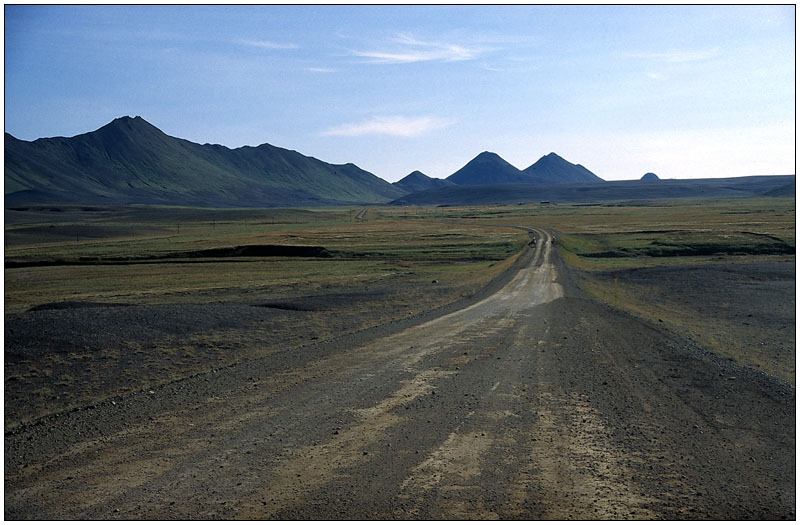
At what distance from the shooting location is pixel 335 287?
37156 millimetres

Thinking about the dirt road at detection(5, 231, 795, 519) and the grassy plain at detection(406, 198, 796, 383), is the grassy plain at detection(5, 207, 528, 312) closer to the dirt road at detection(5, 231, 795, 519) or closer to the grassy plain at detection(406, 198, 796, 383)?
the grassy plain at detection(406, 198, 796, 383)

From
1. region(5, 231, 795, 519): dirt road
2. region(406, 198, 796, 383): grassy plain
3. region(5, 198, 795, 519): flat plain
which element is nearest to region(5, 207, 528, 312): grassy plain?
region(5, 198, 795, 519): flat plain

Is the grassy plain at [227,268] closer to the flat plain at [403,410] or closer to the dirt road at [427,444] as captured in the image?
the flat plain at [403,410]

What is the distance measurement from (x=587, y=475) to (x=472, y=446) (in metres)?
2.01

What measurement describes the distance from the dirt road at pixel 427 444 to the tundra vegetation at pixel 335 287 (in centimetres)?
250

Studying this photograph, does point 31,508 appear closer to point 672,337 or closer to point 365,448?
point 365,448

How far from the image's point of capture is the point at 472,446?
10523 mm

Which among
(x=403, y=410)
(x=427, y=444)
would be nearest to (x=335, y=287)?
(x=403, y=410)

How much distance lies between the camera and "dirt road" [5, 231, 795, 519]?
8.58m

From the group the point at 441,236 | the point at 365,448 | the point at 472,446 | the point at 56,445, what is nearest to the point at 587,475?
the point at 472,446

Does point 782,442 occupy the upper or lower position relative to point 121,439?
lower

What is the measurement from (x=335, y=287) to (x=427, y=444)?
1061 inches

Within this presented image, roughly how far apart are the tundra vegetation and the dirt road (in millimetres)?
2498

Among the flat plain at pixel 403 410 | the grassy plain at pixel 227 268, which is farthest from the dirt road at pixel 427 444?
the grassy plain at pixel 227 268
